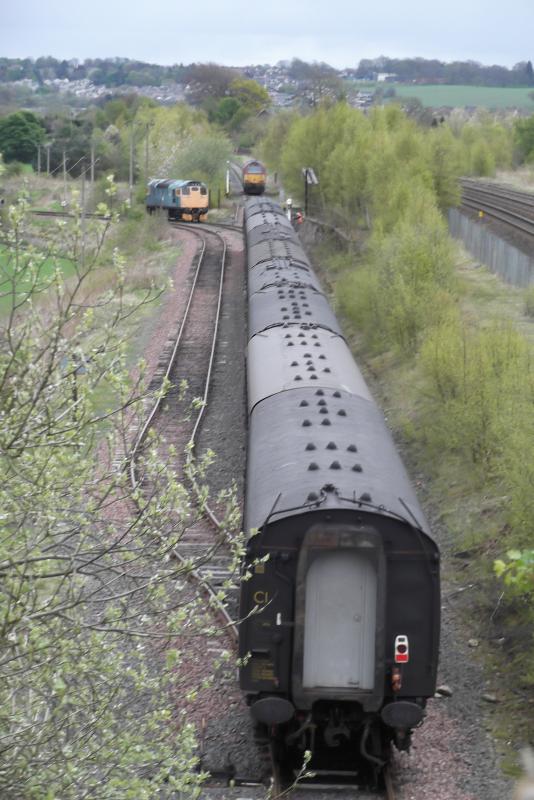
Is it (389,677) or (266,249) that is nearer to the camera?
(389,677)

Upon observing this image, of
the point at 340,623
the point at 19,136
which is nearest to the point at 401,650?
the point at 340,623

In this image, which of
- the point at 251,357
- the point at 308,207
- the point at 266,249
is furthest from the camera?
the point at 308,207

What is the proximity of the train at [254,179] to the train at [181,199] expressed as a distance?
10.2m

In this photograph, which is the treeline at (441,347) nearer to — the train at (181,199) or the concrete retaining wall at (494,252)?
the concrete retaining wall at (494,252)

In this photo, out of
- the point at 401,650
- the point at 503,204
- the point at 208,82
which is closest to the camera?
the point at 401,650

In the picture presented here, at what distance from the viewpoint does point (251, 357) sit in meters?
17.2

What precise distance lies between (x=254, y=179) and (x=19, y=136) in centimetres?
2873

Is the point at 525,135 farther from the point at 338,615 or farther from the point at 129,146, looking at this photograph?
the point at 338,615

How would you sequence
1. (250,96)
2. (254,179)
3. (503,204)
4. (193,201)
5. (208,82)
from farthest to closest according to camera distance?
1. (208,82)
2. (250,96)
3. (254,179)
4. (193,201)
5. (503,204)

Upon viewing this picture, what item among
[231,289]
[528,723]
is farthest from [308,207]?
[528,723]

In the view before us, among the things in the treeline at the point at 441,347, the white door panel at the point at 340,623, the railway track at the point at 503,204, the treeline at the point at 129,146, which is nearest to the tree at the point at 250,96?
the treeline at the point at 129,146

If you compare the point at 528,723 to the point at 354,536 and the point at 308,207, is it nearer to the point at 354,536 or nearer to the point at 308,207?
the point at 354,536

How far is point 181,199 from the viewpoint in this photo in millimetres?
59938

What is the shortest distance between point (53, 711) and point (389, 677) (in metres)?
4.56
